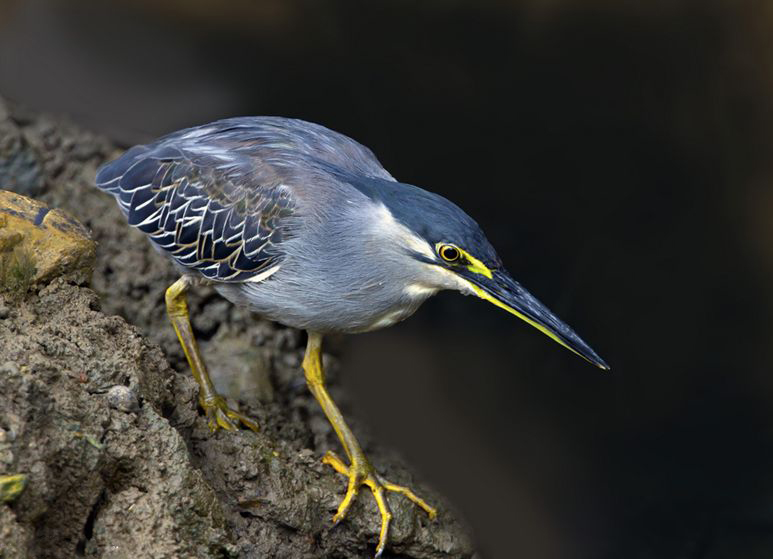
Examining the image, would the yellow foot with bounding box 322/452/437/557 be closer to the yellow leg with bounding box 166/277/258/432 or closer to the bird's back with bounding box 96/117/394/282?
the yellow leg with bounding box 166/277/258/432

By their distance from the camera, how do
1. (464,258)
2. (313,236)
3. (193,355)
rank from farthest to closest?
(193,355), (313,236), (464,258)

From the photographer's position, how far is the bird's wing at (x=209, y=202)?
296 centimetres

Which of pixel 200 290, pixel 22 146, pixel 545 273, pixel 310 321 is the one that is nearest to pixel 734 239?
pixel 545 273

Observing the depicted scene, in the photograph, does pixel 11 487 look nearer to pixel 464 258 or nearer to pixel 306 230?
pixel 306 230

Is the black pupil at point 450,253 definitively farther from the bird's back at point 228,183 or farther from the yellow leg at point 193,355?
the yellow leg at point 193,355

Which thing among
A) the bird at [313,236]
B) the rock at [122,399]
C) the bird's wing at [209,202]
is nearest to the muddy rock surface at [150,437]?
the rock at [122,399]

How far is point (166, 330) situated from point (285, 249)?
1.23 metres

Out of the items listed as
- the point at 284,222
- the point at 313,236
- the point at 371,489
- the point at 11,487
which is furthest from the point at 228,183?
the point at 11,487

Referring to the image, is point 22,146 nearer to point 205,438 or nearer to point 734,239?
point 205,438

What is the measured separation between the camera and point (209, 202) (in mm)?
3051

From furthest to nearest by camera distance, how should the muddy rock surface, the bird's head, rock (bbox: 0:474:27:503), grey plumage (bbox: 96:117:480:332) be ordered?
grey plumage (bbox: 96:117:480:332)
the bird's head
the muddy rock surface
rock (bbox: 0:474:27:503)

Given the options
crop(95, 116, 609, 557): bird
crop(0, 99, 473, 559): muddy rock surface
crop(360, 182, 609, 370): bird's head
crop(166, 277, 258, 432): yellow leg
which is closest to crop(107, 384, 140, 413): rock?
crop(0, 99, 473, 559): muddy rock surface

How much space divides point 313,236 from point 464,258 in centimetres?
50

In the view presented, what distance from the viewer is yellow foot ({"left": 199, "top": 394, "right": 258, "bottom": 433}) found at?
3090 mm
